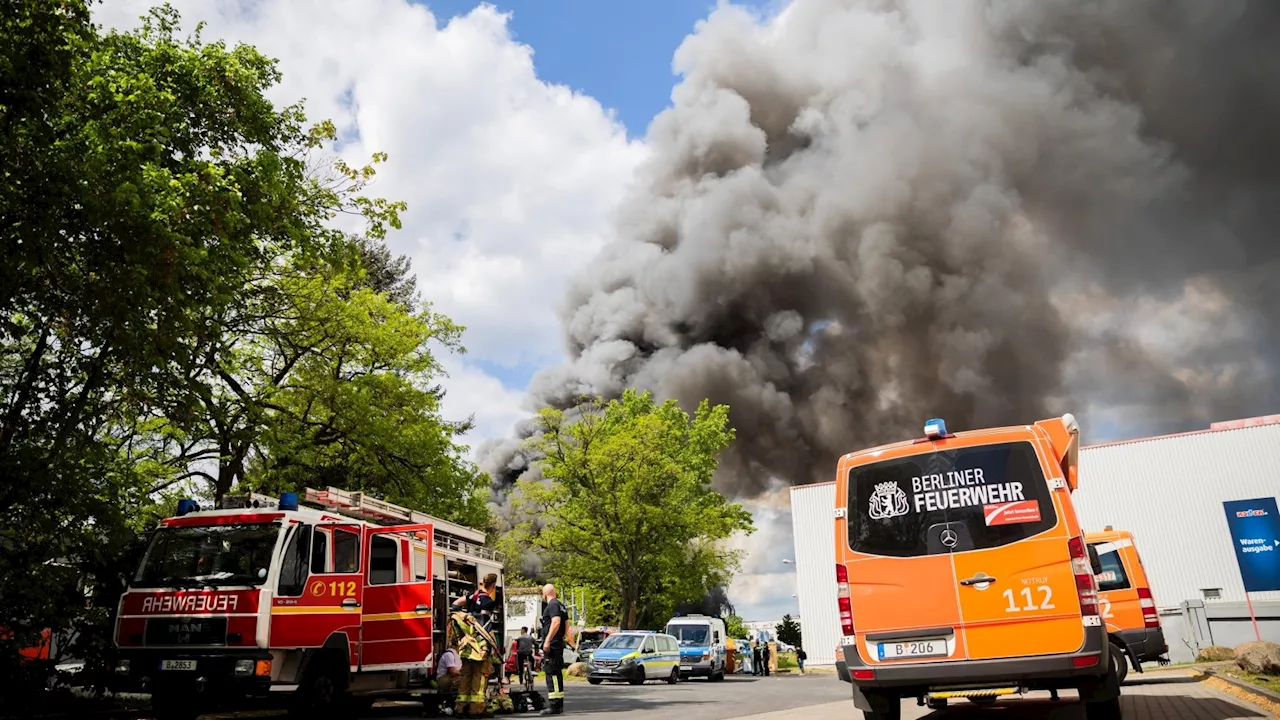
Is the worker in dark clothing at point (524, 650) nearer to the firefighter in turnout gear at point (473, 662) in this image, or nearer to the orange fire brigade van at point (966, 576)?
the firefighter in turnout gear at point (473, 662)

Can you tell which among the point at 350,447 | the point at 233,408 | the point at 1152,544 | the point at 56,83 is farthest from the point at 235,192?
the point at 1152,544

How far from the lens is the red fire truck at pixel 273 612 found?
857 cm

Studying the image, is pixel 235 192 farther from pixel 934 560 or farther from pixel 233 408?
pixel 934 560

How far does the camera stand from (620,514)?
37.0 meters

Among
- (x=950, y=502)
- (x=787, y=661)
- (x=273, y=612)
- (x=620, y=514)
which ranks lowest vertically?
(x=787, y=661)

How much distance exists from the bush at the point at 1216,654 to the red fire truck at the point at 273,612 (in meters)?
17.4

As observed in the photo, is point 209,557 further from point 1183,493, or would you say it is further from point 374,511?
point 1183,493

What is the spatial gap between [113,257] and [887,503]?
9.51 m

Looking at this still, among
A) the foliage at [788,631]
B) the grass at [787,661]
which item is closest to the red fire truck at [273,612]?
the grass at [787,661]

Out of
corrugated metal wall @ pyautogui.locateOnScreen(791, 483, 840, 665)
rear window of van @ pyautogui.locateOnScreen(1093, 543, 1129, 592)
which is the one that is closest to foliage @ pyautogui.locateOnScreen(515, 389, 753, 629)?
corrugated metal wall @ pyautogui.locateOnScreen(791, 483, 840, 665)

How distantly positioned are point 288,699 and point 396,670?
5.73 feet

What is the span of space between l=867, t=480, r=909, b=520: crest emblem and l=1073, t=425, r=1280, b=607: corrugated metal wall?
33814mm

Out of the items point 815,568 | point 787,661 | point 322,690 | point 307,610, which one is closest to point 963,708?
point 322,690

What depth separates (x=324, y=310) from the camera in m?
19.6
